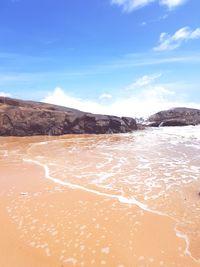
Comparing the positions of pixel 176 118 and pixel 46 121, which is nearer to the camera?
pixel 46 121

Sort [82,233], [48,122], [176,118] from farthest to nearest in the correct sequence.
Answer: [176,118] < [48,122] < [82,233]

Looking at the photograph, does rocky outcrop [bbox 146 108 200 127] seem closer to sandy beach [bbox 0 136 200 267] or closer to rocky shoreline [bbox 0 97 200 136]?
rocky shoreline [bbox 0 97 200 136]

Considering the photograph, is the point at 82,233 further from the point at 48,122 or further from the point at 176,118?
the point at 176,118

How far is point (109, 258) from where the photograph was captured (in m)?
4.10

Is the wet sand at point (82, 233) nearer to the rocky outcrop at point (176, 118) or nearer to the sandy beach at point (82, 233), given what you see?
the sandy beach at point (82, 233)

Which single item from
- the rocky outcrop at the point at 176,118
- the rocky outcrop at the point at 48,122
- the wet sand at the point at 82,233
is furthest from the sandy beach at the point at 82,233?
the rocky outcrop at the point at 176,118

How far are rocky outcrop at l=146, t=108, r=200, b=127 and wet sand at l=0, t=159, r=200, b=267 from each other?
2201cm

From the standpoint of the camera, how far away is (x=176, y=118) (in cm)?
2919

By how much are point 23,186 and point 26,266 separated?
3.61 m

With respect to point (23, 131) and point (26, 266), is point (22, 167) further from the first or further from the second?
point (23, 131)

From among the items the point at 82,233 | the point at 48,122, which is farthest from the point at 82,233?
the point at 48,122

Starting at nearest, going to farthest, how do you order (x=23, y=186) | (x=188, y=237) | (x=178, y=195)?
1. (x=188, y=237)
2. (x=178, y=195)
3. (x=23, y=186)

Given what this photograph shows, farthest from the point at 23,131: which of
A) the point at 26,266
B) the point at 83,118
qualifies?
the point at 26,266

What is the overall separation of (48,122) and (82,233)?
16460mm
